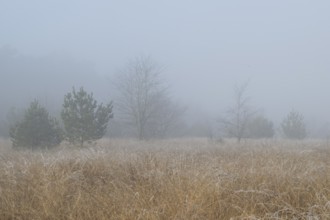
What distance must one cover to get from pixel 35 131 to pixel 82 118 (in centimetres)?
220

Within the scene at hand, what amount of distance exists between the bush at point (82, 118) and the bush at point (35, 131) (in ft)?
2.77

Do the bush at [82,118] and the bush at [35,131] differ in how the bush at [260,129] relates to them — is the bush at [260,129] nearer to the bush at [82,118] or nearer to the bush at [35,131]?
the bush at [82,118]

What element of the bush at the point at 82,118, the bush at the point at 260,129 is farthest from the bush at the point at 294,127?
the bush at the point at 82,118

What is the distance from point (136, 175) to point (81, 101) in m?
13.2

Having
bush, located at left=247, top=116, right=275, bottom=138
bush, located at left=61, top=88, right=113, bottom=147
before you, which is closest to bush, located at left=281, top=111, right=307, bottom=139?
bush, located at left=247, top=116, right=275, bottom=138

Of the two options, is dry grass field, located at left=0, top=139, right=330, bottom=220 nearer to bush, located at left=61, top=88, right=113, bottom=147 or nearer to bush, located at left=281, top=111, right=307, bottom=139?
bush, located at left=61, top=88, right=113, bottom=147

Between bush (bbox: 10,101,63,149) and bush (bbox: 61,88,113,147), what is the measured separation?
84 cm

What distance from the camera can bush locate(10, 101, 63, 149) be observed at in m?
18.0

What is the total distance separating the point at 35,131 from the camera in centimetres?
Result: 1816

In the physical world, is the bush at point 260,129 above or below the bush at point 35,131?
above

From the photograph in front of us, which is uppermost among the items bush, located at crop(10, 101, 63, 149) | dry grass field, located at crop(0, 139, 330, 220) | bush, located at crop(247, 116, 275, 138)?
bush, located at crop(247, 116, 275, 138)

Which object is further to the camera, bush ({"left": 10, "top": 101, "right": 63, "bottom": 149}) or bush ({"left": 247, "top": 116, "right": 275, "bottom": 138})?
bush ({"left": 247, "top": 116, "right": 275, "bottom": 138})

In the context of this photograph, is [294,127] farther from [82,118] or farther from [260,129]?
[82,118]

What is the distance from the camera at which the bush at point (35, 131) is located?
18.0 meters
